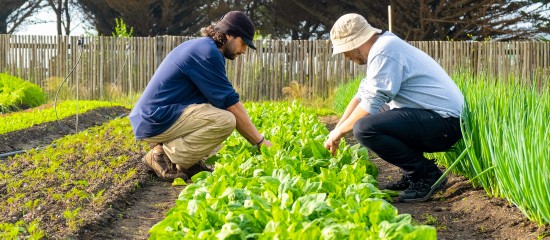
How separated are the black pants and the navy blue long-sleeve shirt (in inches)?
40.6

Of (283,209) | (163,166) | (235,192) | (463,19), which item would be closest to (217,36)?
(163,166)

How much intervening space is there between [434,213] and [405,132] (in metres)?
0.48

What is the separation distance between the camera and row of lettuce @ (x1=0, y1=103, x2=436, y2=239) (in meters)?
2.66

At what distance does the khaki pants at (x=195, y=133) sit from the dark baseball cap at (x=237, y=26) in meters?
0.51

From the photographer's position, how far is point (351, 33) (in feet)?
14.0

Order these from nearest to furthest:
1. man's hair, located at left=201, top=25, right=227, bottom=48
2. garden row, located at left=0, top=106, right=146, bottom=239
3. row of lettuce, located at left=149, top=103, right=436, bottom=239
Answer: row of lettuce, located at left=149, top=103, right=436, bottom=239 < garden row, located at left=0, top=106, right=146, bottom=239 < man's hair, located at left=201, top=25, right=227, bottom=48

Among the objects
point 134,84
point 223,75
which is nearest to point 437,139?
point 223,75

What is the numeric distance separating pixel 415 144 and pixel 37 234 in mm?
2181

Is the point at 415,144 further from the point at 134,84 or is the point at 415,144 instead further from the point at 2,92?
the point at 134,84

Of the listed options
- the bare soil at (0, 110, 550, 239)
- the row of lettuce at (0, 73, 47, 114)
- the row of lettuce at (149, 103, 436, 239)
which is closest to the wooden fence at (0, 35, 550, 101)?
the row of lettuce at (0, 73, 47, 114)

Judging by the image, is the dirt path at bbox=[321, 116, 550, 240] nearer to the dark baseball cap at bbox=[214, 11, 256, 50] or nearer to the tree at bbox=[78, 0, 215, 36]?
the dark baseball cap at bbox=[214, 11, 256, 50]

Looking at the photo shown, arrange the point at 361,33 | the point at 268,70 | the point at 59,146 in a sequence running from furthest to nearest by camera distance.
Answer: the point at 268,70 < the point at 59,146 < the point at 361,33

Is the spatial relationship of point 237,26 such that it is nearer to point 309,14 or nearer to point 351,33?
point 351,33

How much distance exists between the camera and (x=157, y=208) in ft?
15.0
